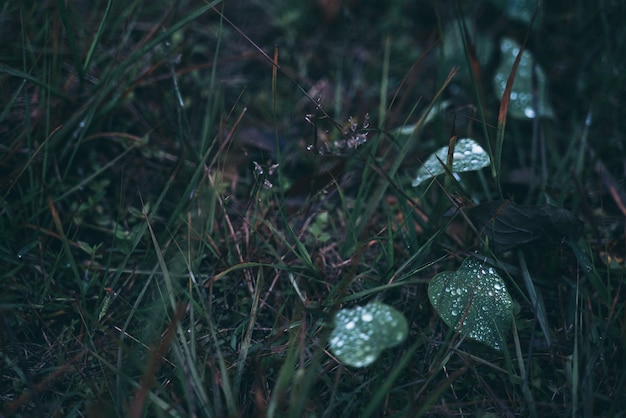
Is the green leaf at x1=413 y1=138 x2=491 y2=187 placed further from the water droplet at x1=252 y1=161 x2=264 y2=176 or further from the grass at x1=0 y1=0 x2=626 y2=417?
the water droplet at x1=252 y1=161 x2=264 y2=176

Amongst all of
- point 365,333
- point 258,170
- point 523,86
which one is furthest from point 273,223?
point 523,86

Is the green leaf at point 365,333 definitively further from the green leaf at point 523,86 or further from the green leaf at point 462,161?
the green leaf at point 523,86

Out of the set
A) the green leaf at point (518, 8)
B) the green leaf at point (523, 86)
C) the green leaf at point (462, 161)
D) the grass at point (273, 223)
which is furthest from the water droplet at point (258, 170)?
the green leaf at point (518, 8)

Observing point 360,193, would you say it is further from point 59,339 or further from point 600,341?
point 59,339

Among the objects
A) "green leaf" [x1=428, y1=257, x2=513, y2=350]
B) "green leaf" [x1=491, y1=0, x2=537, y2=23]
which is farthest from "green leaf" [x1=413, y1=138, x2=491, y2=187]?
"green leaf" [x1=491, y1=0, x2=537, y2=23]

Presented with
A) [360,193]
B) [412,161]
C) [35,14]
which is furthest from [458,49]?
[35,14]

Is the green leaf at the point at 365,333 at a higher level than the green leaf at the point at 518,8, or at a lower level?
lower
